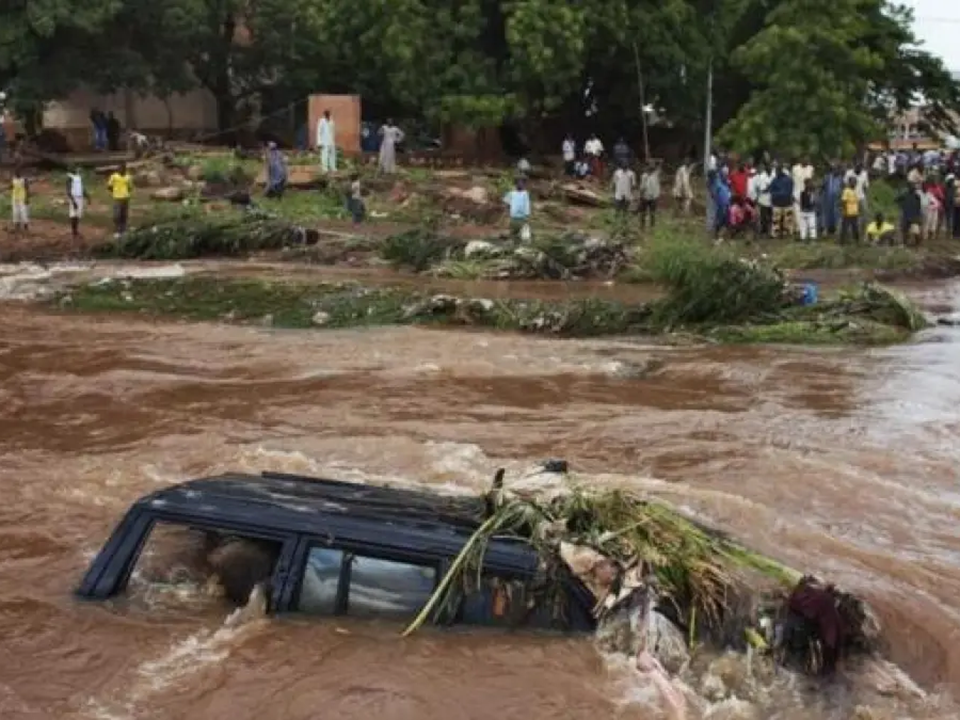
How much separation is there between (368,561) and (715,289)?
446 inches

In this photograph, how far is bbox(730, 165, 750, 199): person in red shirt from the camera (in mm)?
25328

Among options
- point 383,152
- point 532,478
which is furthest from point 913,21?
point 532,478

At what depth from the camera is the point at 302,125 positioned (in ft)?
120

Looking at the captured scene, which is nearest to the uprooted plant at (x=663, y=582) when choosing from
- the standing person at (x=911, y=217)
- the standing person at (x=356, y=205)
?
the standing person at (x=356, y=205)

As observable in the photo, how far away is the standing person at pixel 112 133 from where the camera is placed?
33.8 metres

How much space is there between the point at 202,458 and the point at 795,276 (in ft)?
46.1

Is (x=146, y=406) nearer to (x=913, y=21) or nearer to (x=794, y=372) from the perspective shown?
(x=794, y=372)

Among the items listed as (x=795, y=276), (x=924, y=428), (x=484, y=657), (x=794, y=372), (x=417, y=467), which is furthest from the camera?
(x=795, y=276)

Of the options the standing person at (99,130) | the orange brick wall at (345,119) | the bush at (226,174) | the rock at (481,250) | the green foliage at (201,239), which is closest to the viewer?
the rock at (481,250)

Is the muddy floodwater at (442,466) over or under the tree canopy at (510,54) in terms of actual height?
under

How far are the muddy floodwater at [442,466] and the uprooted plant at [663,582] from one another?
18 cm

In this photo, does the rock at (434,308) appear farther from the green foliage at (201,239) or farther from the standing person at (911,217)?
the standing person at (911,217)

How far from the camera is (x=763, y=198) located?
2497cm

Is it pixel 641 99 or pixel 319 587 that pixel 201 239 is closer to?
pixel 641 99
